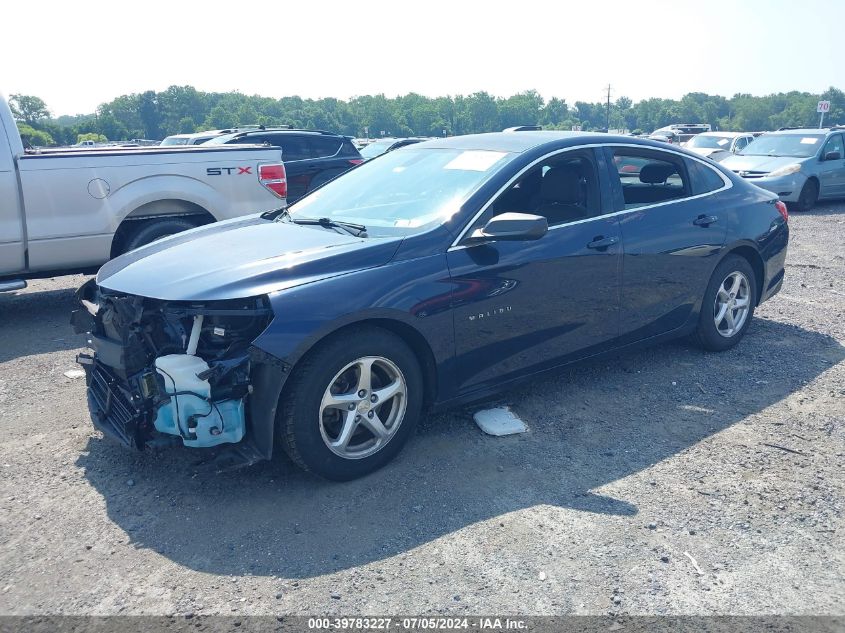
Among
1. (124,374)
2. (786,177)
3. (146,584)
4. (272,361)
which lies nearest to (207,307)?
(272,361)

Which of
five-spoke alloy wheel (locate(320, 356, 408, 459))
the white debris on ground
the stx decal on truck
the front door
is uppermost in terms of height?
the stx decal on truck

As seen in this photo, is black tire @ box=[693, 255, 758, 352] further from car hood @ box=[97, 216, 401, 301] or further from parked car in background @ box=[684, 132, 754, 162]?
parked car in background @ box=[684, 132, 754, 162]

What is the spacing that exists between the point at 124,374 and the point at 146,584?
1199 mm

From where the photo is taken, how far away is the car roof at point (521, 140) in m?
4.75

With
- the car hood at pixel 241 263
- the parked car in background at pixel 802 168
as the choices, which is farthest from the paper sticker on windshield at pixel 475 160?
the parked car in background at pixel 802 168

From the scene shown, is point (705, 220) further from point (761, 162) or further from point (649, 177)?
point (761, 162)

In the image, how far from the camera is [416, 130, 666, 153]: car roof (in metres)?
4.75

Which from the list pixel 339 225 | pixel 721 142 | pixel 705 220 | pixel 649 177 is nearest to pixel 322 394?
pixel 339 225

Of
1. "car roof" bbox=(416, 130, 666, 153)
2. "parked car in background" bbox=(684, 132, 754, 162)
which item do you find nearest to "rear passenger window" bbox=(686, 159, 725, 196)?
"car roof" bbox=(416, 130, 666, 153)

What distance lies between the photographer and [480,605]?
114 inches

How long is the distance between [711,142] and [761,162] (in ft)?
27.4

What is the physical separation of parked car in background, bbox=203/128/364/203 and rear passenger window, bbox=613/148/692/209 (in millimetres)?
7795

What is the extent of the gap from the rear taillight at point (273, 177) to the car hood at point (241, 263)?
133 inches

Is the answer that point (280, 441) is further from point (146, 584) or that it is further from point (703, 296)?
point (703, 296)
